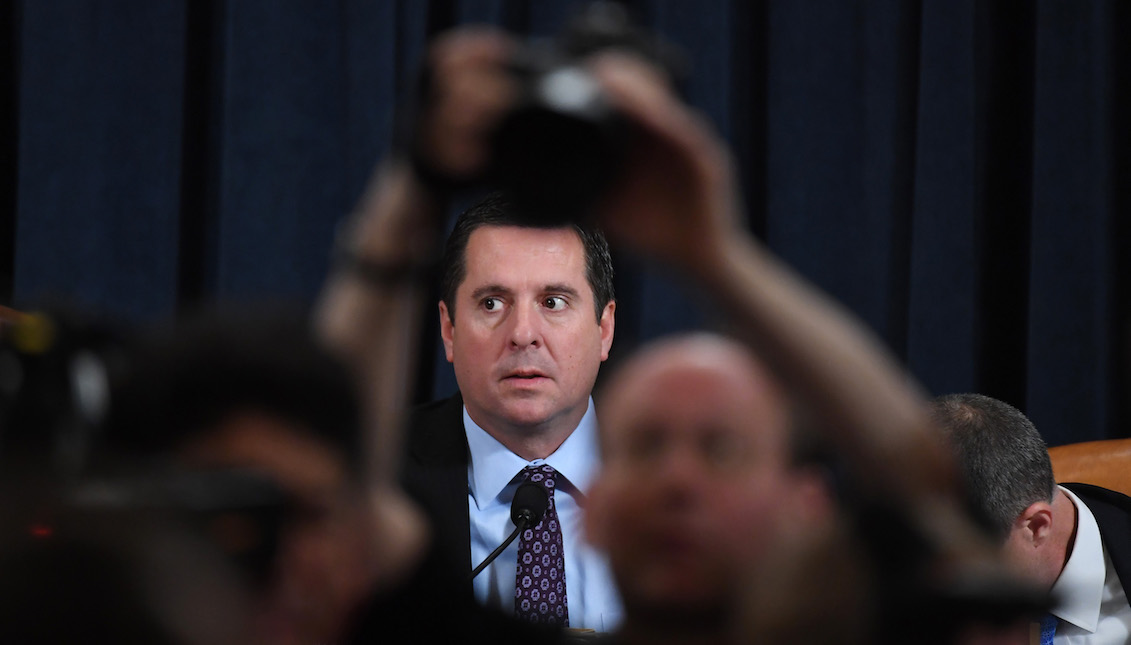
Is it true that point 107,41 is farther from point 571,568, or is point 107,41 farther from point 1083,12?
point 1083,12

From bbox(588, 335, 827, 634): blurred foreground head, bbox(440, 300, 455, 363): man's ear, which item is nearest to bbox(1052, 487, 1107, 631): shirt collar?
bbox(440, 300, 455, 363): man's ear

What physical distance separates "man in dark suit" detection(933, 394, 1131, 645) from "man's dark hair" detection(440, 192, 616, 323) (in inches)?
16.2

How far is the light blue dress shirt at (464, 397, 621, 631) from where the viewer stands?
3.99 feet

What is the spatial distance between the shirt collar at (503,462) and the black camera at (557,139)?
982mm

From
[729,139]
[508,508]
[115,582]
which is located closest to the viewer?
[115,582]

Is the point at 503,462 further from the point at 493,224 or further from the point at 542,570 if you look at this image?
the point at 493,224

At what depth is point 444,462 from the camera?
52.9 inches

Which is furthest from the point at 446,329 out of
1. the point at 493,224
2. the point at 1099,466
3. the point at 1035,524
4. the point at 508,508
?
the point at 1099,466

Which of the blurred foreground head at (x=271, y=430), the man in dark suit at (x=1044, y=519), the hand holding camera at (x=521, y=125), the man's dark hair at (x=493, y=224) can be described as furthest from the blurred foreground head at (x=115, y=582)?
the man's dark hair at (x=493, y=224)

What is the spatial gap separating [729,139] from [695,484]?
1552 millimetres

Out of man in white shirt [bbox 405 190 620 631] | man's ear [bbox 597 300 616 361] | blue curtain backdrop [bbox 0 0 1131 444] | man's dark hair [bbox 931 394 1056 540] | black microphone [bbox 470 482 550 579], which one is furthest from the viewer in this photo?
blue curtain backdrop [bbox 0 0 1131 444]

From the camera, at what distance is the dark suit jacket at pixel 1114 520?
125 centimetres

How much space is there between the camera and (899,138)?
183cm

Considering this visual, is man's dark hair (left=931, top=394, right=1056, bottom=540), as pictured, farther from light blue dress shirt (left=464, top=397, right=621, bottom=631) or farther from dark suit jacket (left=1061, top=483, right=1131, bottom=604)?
light blue dress shirt (left=464, top=397, right=621, bottom=631)
